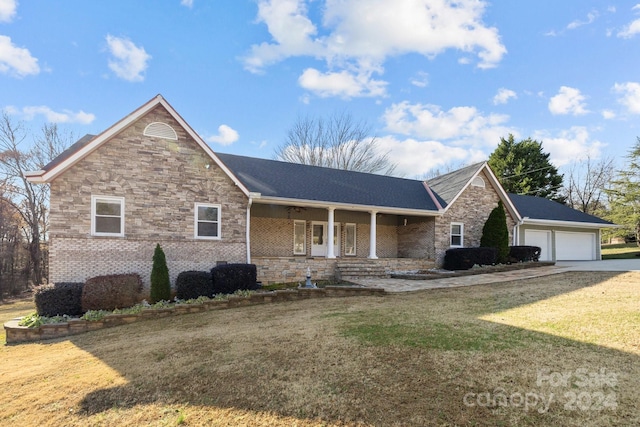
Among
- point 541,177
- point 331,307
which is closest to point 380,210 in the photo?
point 331,307

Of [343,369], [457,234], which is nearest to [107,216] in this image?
[343,369]

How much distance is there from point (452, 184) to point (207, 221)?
44.5ft

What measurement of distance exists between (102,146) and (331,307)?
9122mm

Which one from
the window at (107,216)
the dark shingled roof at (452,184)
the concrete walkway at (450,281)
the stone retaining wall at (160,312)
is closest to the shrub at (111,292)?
the stone retaining wall at (160,312)

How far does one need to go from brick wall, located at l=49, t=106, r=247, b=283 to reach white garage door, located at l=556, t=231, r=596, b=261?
68.7 ft

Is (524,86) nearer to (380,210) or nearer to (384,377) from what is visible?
(380,210)

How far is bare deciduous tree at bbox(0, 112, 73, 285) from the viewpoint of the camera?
2686 cm

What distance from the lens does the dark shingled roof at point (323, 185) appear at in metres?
15.2

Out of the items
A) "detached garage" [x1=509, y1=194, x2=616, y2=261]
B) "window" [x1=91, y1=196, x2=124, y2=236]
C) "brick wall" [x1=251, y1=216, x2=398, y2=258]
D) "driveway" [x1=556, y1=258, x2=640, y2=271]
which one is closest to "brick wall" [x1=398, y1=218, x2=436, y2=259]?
"brick wall" [x1=251, y1=216, x2=398, y2=258]

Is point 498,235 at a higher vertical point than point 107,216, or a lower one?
lower

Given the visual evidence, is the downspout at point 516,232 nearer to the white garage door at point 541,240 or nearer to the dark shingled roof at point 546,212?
the dark shingled roof at point 546,212

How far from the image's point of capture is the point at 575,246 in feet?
74.8

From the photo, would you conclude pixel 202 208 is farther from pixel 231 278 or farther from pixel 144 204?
pixel 231 278

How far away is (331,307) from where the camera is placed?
9.42 m
